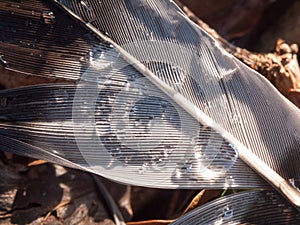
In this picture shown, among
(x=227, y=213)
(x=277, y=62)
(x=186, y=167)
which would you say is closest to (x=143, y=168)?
(x=186, y=167)

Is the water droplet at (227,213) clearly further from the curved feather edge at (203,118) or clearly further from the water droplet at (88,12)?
the water droplet at (88,12)

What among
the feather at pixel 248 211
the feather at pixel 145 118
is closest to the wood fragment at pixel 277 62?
the feather at pixel 145 118

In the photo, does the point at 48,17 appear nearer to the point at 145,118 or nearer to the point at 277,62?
the point at 145,118

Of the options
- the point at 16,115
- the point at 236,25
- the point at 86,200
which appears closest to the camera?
the point at 16,115

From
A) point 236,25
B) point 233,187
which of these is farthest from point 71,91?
point 236,25

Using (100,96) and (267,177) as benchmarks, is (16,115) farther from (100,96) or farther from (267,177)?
(267,177)

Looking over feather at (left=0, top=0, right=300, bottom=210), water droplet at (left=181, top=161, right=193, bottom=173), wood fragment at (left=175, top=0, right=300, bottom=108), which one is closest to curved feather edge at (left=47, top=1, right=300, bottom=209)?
feather at (left=0, top=0, right=300, bottom=210)
